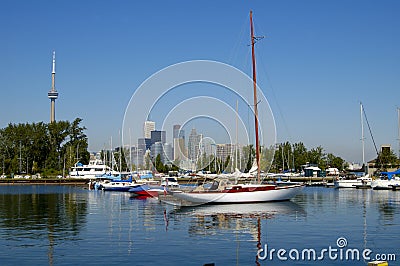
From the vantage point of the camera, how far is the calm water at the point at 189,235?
23328 millimetres

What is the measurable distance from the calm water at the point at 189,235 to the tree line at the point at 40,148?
98.3 metres

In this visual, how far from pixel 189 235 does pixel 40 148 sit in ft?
398

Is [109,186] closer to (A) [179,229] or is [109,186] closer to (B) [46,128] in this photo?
(A) [179,229]

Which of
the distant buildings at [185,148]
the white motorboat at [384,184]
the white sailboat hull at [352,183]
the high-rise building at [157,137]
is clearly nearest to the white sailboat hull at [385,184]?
the white motorboat at [384,184]

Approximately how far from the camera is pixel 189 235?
30.2m

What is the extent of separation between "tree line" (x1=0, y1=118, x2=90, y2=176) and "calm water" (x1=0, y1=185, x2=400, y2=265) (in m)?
98.3

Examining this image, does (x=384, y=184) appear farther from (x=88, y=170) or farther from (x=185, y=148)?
(x=88, y=170)

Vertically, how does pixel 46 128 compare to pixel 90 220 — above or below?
above

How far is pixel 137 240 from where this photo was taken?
28406mm

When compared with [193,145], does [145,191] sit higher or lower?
lower

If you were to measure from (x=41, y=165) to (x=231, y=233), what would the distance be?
402ft

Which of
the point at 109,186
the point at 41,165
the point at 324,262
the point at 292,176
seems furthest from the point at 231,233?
the point at 41,165

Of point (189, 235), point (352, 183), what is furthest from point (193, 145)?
point (352, 183)

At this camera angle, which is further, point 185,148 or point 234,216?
point 185,148
